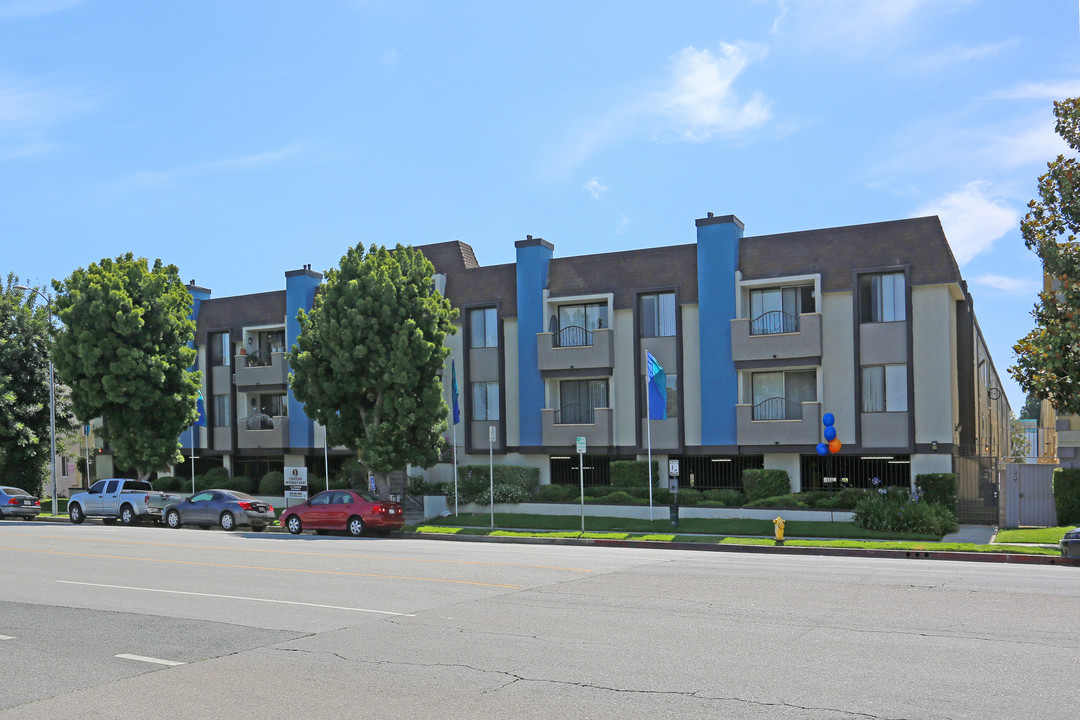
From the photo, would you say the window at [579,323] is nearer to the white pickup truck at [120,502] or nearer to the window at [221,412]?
the white pickup truck at [120,502]

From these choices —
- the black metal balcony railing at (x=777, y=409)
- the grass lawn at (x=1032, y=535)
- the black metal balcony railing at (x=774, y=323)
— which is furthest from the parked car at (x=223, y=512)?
the grass lawn at (x=1032, y=535)

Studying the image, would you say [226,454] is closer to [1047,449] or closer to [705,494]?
[705,494]

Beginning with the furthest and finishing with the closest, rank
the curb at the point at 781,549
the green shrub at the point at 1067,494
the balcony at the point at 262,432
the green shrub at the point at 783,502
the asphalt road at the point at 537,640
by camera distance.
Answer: the balcony at the point at 262,432 < the green shrub at the point at 783,502 < the green shrub at the point at 1067,494 < the curb at the point at 781,549 < the asphalt road at the point at 537,640

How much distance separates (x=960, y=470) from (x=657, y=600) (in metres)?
22.7

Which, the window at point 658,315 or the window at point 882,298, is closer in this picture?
the window at point 882,298

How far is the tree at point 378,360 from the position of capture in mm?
31344

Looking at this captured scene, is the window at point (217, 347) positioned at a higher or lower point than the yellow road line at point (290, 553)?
higher

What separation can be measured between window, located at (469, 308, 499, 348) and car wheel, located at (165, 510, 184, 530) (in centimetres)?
1296

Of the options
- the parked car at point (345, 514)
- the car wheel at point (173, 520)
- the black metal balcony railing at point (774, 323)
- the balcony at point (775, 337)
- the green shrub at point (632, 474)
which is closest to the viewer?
the parked car at point (345, 514)

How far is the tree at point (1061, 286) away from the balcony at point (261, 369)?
101ft

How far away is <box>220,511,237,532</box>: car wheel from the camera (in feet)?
102

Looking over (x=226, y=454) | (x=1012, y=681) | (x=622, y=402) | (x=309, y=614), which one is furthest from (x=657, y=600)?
(x=226, y=454)

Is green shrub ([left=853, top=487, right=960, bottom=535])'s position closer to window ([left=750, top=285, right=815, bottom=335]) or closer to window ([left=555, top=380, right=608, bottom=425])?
window ([left=750, top=285, right=815, bottom=335])

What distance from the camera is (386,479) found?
115ft
